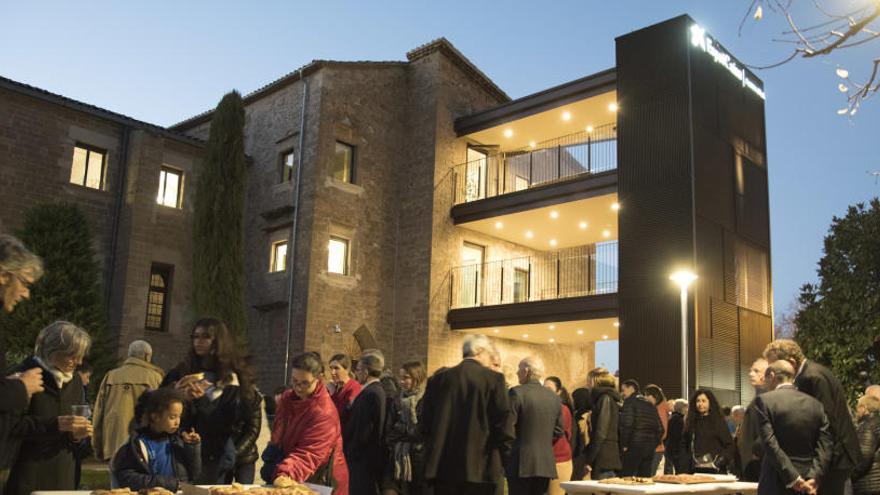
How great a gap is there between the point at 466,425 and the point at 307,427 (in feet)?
4.26

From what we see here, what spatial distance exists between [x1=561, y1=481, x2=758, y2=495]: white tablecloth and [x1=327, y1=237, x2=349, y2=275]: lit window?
44.0ft

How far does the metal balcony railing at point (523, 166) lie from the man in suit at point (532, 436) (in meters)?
12.7

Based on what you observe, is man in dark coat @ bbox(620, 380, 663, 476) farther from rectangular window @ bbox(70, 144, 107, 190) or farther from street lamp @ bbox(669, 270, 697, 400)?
rectangular window @ bbox(70, 144, 107, 190)

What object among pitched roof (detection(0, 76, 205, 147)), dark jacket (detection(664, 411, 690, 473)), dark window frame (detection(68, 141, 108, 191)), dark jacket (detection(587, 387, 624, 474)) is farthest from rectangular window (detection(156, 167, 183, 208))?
dark jacket (detection(664, 411, 690, 473))

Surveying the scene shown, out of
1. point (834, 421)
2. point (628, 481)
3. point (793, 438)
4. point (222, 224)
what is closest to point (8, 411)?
point (793, 438)

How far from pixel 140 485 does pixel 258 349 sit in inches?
635

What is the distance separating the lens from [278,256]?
20797mm

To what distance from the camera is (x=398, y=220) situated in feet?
71.2

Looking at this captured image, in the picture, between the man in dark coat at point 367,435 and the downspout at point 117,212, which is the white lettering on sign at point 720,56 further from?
the man in dark coat at point 367,435

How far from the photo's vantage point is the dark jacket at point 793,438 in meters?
5.49

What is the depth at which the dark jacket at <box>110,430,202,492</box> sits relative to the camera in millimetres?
4277

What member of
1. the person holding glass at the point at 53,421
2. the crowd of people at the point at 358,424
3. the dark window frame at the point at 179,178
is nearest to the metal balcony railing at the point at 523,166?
the dark window frame at the point at 179,178

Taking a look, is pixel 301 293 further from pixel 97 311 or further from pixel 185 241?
pixel 97 311

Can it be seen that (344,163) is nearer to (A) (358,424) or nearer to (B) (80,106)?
(B) (80,106)
